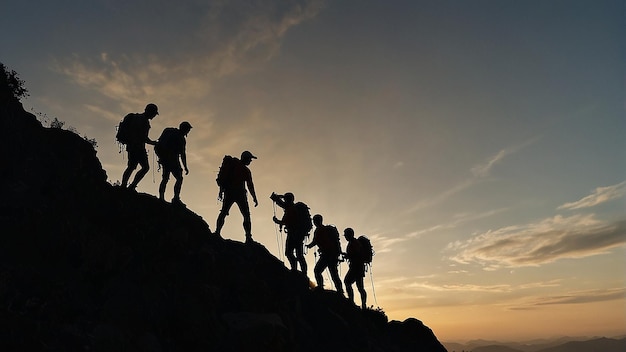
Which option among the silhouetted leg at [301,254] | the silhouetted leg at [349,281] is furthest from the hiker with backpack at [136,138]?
the silhouetted leg at [349,281]

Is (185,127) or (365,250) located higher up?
(185,127)

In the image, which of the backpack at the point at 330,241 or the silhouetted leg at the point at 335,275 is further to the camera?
the silhouetted leg at the point at 335,275

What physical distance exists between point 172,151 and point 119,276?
4504mm

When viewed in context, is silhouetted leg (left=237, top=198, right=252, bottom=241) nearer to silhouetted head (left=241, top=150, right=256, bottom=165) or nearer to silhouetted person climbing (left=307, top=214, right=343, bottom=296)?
silhouetted head (left=241, top=150, right=256, bottom=165)

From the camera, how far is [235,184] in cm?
1434

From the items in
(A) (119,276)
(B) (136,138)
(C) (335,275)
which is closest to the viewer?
(A) (119,276)

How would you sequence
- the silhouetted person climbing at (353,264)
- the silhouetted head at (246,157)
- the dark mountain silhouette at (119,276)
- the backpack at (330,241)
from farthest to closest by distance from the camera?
the silhouetted person climbing at (353,264), the backpack at (330,241), the silhouetted head at (246,157), the dark mountain silhouette at (119,276)

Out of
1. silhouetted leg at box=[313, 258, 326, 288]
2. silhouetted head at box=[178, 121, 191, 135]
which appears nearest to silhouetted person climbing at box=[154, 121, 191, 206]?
silhouetted head at box=[178, 121, 191, 135]

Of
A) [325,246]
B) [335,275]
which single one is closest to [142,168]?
[325,246]

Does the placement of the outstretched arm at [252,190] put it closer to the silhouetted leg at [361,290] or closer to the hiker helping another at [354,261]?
the hiker helping another at [354,261]

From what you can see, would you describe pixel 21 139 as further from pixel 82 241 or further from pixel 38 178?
pixel 82 241

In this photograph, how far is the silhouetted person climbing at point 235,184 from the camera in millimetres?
14336

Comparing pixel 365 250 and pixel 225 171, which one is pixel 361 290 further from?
pixel 225 171

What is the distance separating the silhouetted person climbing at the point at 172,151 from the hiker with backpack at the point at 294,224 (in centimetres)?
351
